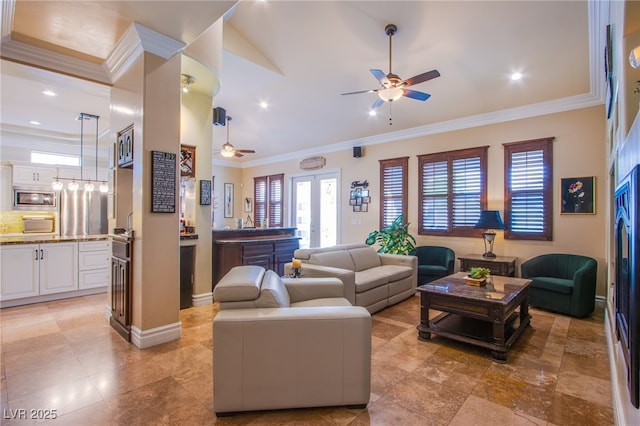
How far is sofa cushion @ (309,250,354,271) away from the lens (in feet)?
13.4

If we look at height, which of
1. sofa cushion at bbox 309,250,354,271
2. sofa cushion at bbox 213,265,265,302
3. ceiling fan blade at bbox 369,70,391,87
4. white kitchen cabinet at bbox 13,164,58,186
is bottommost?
sofa cushion at bbox 309,250,354,271

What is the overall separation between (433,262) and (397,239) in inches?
29.9

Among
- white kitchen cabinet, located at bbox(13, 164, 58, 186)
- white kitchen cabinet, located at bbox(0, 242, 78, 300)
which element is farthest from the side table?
white kitchen cabinet, located at bbox(13, 164, 58, 186)

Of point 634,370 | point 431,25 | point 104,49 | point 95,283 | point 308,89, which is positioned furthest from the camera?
point 308,89

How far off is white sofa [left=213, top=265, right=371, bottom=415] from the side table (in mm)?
3457

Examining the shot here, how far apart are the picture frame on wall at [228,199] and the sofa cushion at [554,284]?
795 centimetres

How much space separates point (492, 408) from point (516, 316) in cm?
176

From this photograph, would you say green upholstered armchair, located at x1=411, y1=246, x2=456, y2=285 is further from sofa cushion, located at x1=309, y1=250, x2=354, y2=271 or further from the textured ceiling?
the textured ceiling

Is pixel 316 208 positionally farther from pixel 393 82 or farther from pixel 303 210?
pixel 393 82

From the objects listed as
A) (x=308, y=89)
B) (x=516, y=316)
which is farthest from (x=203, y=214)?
(x=516, y=316)

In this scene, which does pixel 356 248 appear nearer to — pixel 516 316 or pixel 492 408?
pixel 516 316

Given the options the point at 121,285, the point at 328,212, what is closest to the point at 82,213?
the point at 121,285

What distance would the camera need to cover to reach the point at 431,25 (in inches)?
145

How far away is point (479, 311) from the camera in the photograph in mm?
2896
